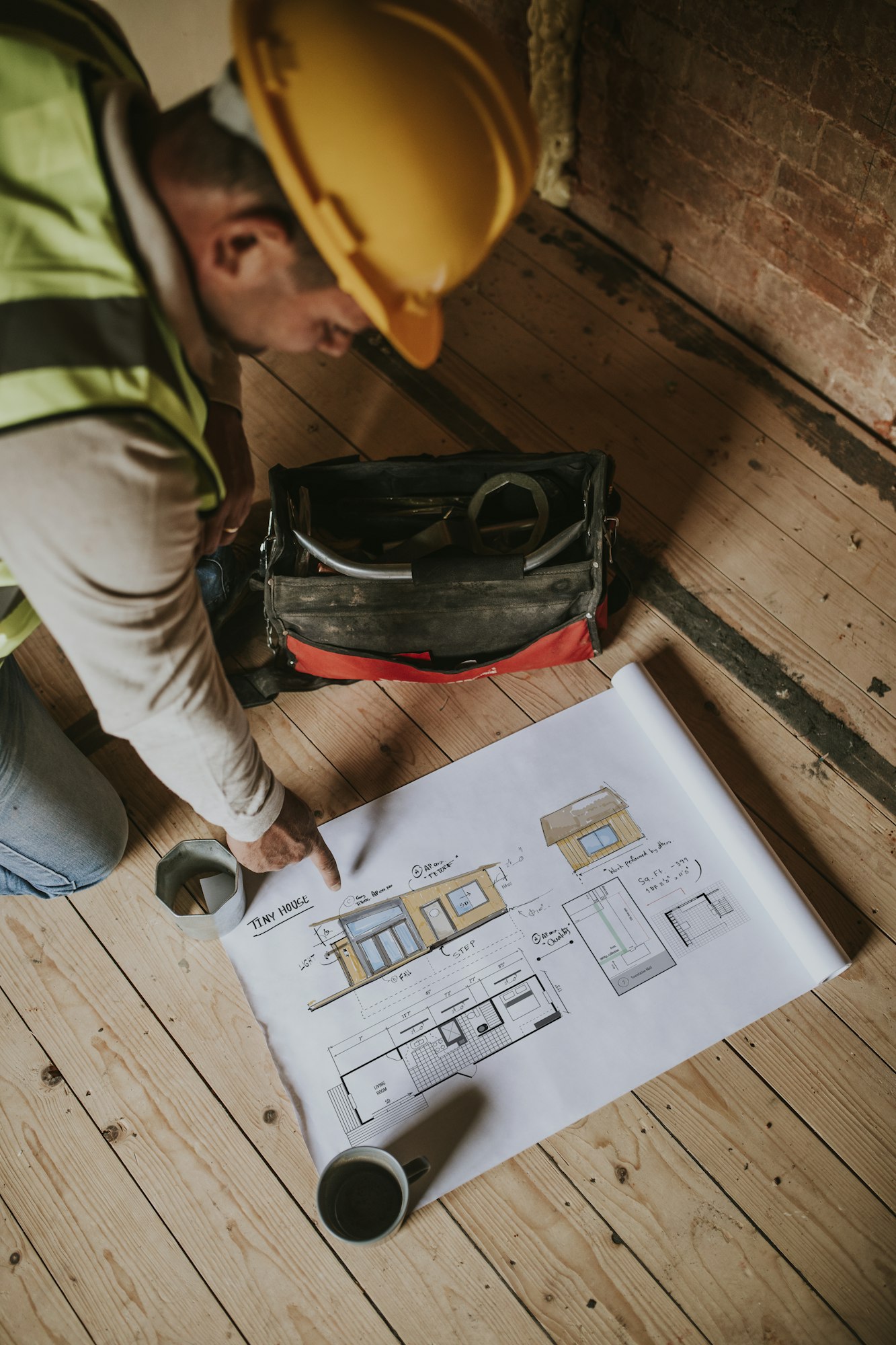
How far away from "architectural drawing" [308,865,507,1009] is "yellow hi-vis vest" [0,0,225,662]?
2.46ft

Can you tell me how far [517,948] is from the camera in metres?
1.21

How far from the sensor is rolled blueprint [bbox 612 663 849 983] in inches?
46.1

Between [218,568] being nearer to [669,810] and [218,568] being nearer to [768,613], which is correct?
[669,810]

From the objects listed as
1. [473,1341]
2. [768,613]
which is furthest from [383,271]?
[473,1341]

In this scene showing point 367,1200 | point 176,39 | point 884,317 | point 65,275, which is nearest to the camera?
point 65,275

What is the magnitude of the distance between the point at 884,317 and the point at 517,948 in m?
1.24

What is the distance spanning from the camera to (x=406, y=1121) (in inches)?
44.0

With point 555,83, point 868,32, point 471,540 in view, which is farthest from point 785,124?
point 471,540

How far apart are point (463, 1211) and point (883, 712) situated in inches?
38.4

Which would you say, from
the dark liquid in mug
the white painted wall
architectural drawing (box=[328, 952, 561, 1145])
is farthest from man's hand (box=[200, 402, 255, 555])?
the white painted wall

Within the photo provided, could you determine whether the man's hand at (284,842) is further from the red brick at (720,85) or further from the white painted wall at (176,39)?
the white painted wall at (176,39)

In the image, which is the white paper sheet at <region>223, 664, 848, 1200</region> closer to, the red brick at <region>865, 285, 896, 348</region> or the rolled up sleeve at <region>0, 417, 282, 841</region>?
the rolled up sleeve at <region>0, 417, 282, 841</region>

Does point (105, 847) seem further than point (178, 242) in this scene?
Yes

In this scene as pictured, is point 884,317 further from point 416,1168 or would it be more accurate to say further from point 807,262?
point 416,1168
